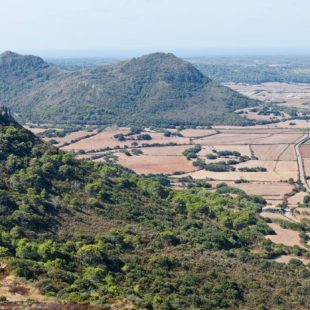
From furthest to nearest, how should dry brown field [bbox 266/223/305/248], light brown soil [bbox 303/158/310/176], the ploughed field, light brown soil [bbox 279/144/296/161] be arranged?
light brown soil [bbox 279/144/296/161], light brown soil [bbox 303/158/310/176], the ploughed field, dry brown field [bbox 266/223/305/248]

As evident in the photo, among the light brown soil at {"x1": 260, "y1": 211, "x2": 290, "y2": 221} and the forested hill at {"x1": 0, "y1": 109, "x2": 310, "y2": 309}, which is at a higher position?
the forested hill at {"x1": 0, "y1": 109, "x2": 310, "y2": 309}

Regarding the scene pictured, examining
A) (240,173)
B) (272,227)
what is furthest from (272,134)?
(272,227)

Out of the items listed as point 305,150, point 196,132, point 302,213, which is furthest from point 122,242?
point 196,132

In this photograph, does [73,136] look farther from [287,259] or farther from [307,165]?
[287,259]

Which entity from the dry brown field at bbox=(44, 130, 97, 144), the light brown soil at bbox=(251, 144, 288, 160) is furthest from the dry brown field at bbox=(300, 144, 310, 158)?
the dry brown field at bbox=(44, 130, 97, 144)

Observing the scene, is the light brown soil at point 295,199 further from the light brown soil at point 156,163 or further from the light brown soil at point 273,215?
the light brown soil at point 156,163

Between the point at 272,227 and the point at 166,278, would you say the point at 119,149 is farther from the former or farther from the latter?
the point at 166,278

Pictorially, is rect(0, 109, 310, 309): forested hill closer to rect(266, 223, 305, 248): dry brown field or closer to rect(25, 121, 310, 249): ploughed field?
rect(266, 223, 305, 248): dry brown field
